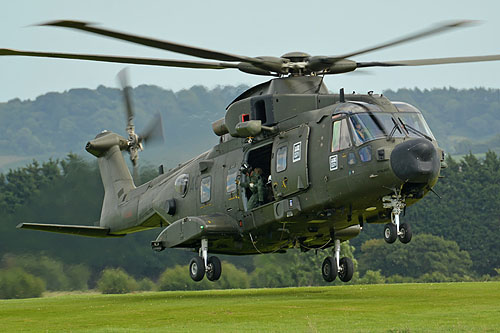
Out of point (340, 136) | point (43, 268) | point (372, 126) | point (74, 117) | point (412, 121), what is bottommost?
point (43, 268)

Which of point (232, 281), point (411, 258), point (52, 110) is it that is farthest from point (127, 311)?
point (52, 110)

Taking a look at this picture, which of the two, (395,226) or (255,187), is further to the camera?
(255,187)

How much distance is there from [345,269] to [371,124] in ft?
16.3

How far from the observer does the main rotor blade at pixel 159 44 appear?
49.4 ft

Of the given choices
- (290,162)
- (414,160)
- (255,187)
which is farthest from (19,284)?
(414,160)

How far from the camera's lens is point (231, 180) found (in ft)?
74.2

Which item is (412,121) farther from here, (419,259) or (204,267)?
(419,259)

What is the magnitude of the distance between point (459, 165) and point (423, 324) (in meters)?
60.1

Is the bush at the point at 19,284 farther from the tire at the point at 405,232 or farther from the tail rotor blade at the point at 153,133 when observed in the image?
the tire at the point at 405,232

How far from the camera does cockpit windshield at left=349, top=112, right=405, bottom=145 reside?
18828 mm

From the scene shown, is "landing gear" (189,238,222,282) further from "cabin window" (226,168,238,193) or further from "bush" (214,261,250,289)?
"bush" (214,261,250,289)

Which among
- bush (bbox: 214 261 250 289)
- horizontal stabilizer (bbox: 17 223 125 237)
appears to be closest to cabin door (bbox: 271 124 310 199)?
horizontal stabilizer (bbox: 17 223 125 237)

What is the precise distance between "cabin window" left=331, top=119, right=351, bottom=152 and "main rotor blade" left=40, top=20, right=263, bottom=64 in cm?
276

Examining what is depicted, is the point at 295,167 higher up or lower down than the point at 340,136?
lower down
